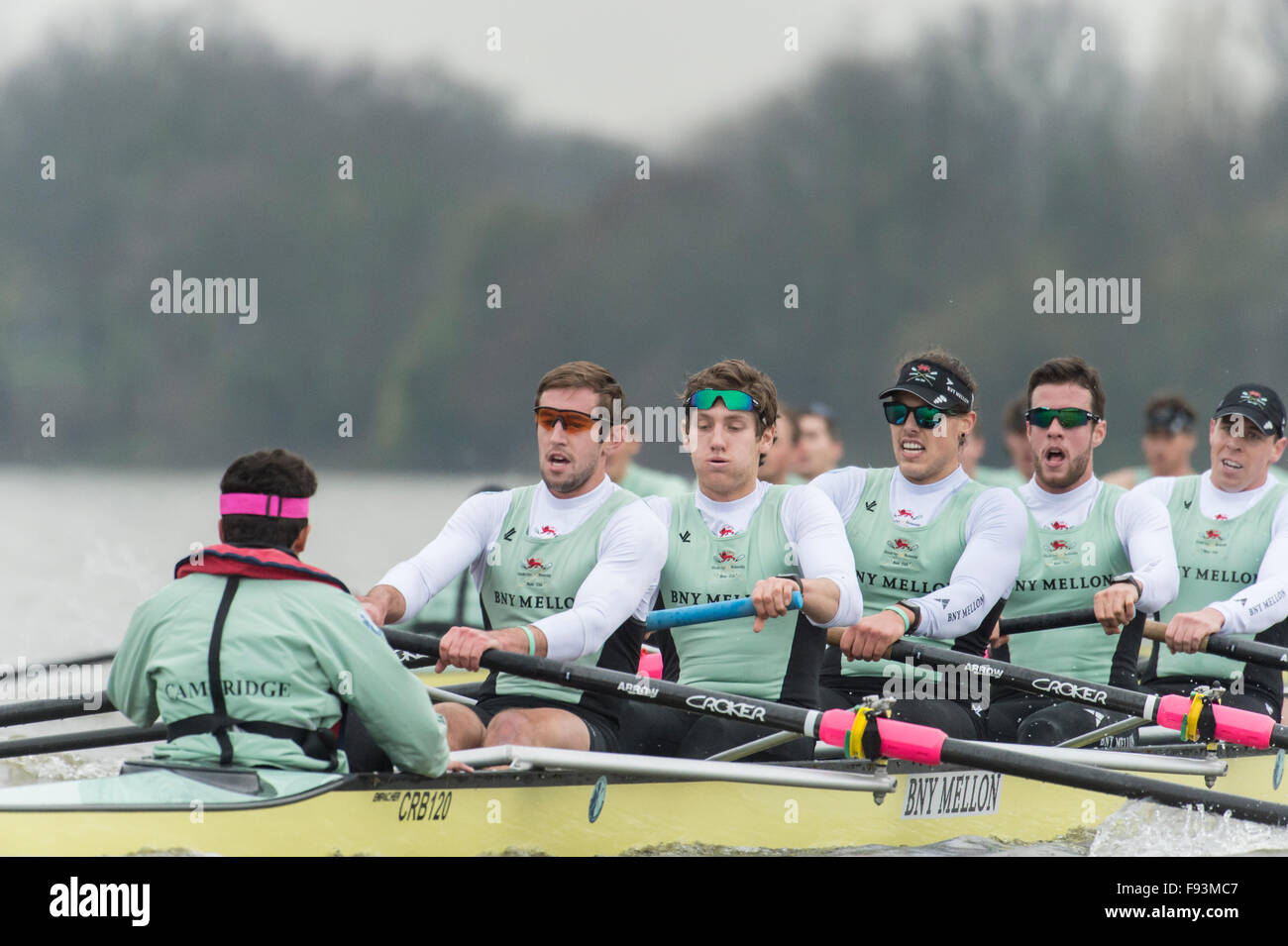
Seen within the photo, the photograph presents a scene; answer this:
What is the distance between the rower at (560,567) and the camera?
4117 millimetres

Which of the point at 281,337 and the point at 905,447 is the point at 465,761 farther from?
the point at 281,337

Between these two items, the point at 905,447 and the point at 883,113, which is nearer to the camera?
the point at 905,447

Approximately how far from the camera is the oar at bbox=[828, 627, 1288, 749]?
468 centimetres

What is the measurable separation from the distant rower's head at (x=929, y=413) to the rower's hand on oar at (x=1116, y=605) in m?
0.67

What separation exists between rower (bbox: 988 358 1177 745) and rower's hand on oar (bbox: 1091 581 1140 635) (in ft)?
0.87

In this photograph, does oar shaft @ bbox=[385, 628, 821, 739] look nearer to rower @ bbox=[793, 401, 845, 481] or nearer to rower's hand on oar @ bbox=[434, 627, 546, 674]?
Answer: rower's hand on oar @ bbox=[434, 627, 546, 674]

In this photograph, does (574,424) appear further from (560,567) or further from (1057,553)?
(1057,553)

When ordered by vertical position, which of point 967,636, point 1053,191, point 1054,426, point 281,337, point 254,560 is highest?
point 1053,191

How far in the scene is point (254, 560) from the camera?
317 cm

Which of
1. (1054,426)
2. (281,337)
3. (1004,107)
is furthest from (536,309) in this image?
(1054,426)

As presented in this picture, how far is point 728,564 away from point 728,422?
44 cm

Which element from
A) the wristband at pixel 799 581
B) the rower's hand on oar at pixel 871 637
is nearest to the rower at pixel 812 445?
the rower's hand on oar at pixel 871 637
